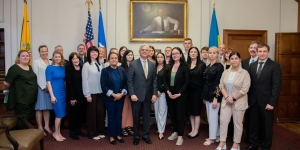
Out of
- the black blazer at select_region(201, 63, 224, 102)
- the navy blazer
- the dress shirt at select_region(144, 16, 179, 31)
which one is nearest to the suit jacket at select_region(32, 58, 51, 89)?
the navy blazer

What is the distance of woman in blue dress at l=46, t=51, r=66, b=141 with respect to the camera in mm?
3748

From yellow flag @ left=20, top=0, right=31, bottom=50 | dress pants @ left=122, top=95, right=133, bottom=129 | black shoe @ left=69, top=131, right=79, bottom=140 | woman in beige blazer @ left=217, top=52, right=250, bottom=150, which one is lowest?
black shoe @ left=69, top=131, right=79, bottom=140

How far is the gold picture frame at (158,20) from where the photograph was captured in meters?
5.86

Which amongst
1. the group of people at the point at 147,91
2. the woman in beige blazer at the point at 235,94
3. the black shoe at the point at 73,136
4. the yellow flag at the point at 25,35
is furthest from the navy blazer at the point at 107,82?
the yellow flag at the point at 25,35

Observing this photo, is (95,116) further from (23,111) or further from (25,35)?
(25,35)

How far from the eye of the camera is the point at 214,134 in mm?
3779

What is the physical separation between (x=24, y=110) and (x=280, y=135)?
418 centimetres

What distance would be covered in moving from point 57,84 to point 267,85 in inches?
117

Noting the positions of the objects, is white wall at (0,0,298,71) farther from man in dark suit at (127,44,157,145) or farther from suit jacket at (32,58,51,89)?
man in dark suit at (127,44,157,145)

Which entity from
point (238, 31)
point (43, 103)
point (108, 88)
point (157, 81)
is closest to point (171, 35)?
point (238, 31)

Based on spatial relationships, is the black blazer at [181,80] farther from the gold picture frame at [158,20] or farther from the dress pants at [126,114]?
the gold picture frame at [158,20]

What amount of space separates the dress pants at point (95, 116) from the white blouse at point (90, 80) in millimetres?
99

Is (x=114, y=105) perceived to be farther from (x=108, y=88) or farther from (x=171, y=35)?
(x=171, y=35)

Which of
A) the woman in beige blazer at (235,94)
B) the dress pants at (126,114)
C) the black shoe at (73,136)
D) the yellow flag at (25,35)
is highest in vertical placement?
the yellow flag at (25,35)
